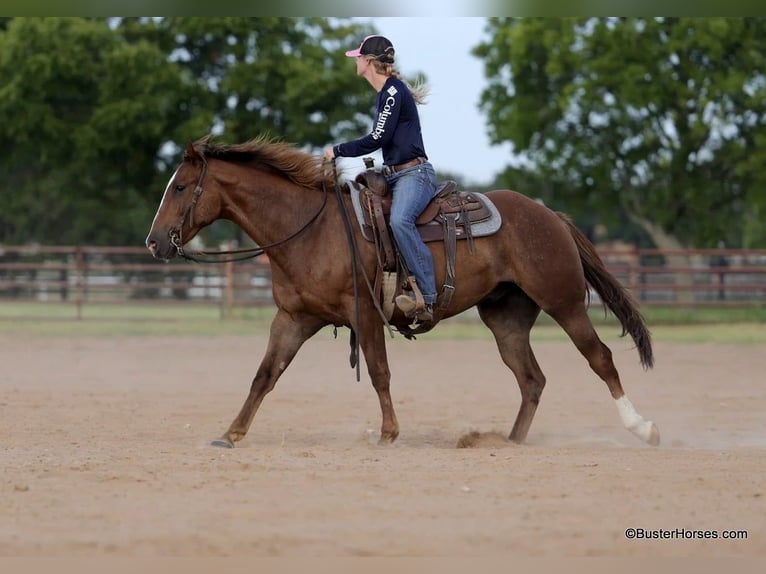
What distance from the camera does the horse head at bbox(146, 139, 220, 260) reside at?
8.00 metres

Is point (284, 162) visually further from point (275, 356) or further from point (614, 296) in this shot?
point (614, 296)

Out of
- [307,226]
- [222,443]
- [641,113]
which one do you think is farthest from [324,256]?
[641,113]

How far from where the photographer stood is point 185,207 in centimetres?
807

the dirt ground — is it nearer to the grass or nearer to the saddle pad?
the saddle pad

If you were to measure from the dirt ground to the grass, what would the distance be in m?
7.36

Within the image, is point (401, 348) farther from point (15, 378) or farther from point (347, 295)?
point (347, 295)

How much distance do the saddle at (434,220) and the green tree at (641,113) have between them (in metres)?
20.8

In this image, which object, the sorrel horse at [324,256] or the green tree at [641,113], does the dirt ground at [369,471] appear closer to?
the sorrel horse at [324,256]

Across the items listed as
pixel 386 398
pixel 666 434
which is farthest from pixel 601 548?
pixel 666 434

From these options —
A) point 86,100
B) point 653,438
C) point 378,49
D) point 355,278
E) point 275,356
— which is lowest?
point 653,438

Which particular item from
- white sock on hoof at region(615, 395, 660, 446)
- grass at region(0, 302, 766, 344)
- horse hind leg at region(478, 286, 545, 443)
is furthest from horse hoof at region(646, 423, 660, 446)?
grass at region(0, 302, 766, 344)

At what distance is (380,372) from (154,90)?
24868 mm

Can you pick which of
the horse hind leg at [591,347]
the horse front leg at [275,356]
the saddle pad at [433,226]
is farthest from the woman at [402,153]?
the horse hind leg at [591,347]

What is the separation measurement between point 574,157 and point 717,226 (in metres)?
4.36
